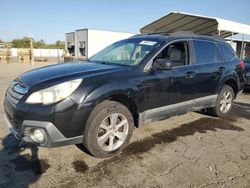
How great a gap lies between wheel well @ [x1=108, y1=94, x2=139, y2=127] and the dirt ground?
475mm

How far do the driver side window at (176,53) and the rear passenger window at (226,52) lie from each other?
136 cm

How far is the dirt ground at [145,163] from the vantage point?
2891mm

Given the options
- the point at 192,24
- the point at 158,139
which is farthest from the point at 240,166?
the point at 192,24

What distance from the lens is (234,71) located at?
566 cm

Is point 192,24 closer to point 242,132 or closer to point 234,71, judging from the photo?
point 234,71

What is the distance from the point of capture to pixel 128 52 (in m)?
4.50

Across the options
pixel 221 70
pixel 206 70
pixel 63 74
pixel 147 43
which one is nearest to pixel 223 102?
pixel 221 70

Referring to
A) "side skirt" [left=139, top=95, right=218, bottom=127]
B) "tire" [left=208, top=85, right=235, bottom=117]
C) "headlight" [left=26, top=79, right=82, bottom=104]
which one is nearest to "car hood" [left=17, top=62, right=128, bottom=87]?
"headlight" [left=26, top=79, right=82, bottom=104]

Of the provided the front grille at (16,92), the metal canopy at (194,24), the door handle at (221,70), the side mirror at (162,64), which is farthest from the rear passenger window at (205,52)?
the metal canopy at (194,24)

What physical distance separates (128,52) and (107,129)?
167cm

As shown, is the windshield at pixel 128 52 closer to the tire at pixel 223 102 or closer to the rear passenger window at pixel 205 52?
the rear passenger window at pixel 205 52

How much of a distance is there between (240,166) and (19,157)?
10.2 ft

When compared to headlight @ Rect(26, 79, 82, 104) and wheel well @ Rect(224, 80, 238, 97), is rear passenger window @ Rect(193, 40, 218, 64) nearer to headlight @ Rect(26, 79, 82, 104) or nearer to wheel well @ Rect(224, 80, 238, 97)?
wheel well @ Rect(224, 80, 238, 97)

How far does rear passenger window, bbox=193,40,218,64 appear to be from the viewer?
188 inches
